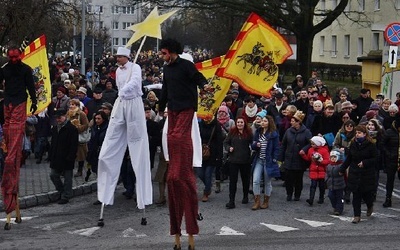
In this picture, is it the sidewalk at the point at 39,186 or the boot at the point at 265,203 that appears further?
the sidewalk at the point at 39,186

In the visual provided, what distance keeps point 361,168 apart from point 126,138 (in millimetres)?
3493

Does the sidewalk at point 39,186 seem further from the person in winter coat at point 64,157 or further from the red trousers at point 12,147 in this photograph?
the red trousers at point 12,147

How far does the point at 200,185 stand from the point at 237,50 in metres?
3.49

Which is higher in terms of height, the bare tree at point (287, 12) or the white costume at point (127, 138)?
the bare tree at point (287, 12)

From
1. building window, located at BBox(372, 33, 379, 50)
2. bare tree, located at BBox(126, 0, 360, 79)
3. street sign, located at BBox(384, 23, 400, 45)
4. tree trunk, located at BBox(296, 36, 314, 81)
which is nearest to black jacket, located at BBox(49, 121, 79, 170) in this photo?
street sign, located at BBox(384, 23, 400, 45)

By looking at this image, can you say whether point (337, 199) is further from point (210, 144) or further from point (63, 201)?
point (63, 201)

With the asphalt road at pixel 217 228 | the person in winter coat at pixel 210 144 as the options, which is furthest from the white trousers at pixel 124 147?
the person in winter coat at pixel 210 144

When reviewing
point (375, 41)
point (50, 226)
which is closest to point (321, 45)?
point (375, 41)

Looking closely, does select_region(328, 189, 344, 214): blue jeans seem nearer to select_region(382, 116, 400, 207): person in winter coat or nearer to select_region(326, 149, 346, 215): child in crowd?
select_region(326, 149, 346, 215): child in crowd

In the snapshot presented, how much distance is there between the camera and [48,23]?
3262cm

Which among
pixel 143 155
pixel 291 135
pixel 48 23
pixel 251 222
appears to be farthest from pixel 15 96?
pixel 48 23

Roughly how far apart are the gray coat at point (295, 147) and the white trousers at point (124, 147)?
370cm

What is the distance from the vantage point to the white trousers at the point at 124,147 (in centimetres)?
1102

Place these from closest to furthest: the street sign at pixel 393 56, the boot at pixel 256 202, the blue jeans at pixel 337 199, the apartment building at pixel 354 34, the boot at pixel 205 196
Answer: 1. the blue jeans at pixel 337 199
2. the boot at pixel 256 202
3. the boot at pixel 205 196
4. the street sign at pixel 393 56
5. the apartment building at pixel 354 34
